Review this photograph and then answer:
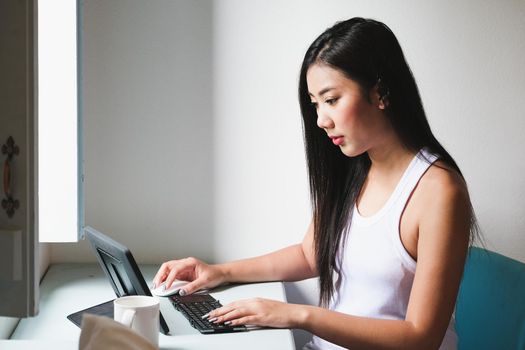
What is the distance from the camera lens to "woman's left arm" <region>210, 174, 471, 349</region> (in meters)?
1.21

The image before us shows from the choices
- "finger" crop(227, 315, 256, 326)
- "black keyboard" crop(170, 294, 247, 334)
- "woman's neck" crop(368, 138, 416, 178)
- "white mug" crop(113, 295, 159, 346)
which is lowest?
"black keyboard" crop(170, 294, 247, 334)

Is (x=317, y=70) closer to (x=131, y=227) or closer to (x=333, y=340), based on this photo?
(x=333, y=340)

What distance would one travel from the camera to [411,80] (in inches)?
53.8

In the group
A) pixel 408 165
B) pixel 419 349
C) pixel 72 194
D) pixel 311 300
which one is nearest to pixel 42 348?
pixel 72 194

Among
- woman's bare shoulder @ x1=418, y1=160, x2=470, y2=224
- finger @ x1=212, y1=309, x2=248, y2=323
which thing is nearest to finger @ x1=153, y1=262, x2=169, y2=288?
finger @ x1=212, y1=309, x2=248, y2=323

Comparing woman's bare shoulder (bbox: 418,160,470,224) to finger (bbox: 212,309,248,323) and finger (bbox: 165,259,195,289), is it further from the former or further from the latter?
finger (bbox: 165,259,195,289)

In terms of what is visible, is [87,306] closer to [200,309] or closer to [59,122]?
[200,309]

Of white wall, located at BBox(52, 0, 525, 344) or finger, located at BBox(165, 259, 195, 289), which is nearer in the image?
finger, located at BBox(165, 259, 195, 289)

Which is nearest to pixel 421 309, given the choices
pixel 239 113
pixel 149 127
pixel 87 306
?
pixel 87 306

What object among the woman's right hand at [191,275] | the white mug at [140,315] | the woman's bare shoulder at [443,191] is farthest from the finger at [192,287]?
the woman's bare shoulder at [443,191]

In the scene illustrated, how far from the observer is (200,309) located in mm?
1354

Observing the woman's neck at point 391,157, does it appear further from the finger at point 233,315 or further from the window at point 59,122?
the window at point 59,122

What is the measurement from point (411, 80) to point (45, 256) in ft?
3.26

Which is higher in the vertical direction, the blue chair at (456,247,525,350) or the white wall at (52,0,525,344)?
the white wall at (52,0,525,344)
